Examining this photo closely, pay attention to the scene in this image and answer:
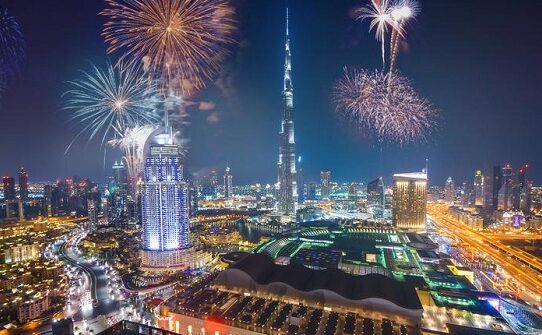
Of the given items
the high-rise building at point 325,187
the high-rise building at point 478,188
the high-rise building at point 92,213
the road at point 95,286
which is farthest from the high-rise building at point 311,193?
the road at point 95,286

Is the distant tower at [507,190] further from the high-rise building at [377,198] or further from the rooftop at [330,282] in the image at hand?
the rooftop at [330,282]

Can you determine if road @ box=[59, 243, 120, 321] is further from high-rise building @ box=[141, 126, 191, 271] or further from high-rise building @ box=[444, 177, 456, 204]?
high-rise building @ box=[444, 177, 456, 204]

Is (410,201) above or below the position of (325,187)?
above

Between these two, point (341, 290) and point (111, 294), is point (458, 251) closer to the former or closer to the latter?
point (341, 290)

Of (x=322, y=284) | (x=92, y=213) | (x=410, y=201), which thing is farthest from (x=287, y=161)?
(x=322, y=284)

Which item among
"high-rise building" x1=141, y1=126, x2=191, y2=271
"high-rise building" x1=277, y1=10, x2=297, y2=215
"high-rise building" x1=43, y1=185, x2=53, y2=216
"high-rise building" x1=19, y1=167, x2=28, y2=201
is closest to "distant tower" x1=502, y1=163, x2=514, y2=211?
"high-rise building" x1=277, y1=10, x2=297, y2=215

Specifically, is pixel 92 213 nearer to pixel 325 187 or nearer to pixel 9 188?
pixel 9 188

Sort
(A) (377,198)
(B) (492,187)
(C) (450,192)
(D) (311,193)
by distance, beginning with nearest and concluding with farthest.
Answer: (B) (492,187) < (A) (377,198) < (C) (450,192) < (D) (311,193)
